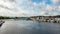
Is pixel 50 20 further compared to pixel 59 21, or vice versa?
Result: pixel 50 20

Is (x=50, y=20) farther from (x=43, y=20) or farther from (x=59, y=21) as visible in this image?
(x=59, y=21)

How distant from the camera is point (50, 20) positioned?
6894 cm

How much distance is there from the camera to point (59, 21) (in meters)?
59.2

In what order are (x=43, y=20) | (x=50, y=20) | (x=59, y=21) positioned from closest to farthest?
(x=59, y=21) < (x=50, y=20) < (x=43, y=20)

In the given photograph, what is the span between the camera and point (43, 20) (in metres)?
73.6

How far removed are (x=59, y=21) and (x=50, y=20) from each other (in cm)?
1011

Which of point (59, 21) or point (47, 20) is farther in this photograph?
point (47, 20)

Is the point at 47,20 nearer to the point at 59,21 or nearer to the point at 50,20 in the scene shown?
the point at 50,20

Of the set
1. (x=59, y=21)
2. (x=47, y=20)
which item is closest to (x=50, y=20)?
(x=47, y=20)

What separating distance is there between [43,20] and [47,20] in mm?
2777

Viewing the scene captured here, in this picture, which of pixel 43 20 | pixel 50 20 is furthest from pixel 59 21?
pixel 43 20

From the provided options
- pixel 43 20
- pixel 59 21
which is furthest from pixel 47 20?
pixel 59 21

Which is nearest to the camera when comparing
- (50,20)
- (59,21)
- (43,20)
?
(59,21)

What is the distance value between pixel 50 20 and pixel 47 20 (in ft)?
9.69
